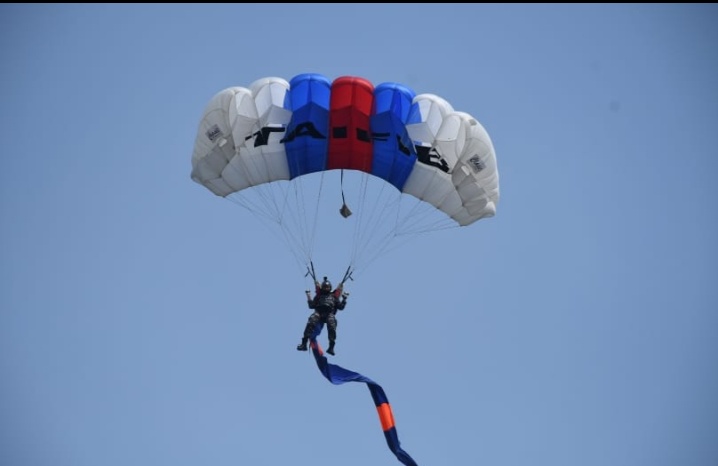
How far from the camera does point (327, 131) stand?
16.1 meters

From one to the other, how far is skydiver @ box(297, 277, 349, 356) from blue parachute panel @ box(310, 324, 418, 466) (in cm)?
17

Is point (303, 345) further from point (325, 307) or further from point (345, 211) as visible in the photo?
point (345, 211)

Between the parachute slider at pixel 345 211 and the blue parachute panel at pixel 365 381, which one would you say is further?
the parachute slider at pixel 345 211

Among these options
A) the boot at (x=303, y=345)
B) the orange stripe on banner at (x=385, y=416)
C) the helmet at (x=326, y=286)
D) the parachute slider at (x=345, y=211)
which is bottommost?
the orange stripe on banner at (x=385, y=416)

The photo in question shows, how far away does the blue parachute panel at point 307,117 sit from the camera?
15.7 meters

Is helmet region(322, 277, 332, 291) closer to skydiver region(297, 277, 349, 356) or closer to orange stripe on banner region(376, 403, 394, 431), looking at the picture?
skydiver region(297, 277, 349, 356)

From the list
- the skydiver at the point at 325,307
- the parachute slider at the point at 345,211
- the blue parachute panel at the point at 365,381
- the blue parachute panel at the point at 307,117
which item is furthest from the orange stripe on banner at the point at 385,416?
the blue parachute panel at the point at 307,117

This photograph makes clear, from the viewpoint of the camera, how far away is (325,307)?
613 inches

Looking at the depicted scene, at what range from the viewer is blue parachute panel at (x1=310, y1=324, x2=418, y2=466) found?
15320mm

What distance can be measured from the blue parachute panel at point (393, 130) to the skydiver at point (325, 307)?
8.06 ft

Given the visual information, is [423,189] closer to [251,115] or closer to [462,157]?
[462,157]

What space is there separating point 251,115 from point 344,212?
2.58m

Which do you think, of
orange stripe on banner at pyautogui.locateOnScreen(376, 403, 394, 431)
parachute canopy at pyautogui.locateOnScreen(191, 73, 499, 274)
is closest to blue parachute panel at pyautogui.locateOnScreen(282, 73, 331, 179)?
parachute canopy at pyautogui.locateOnScreen(191, 73, 499, 274)

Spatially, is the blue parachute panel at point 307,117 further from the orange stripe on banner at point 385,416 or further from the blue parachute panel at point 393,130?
the orange stripe on banner at point 385,416
